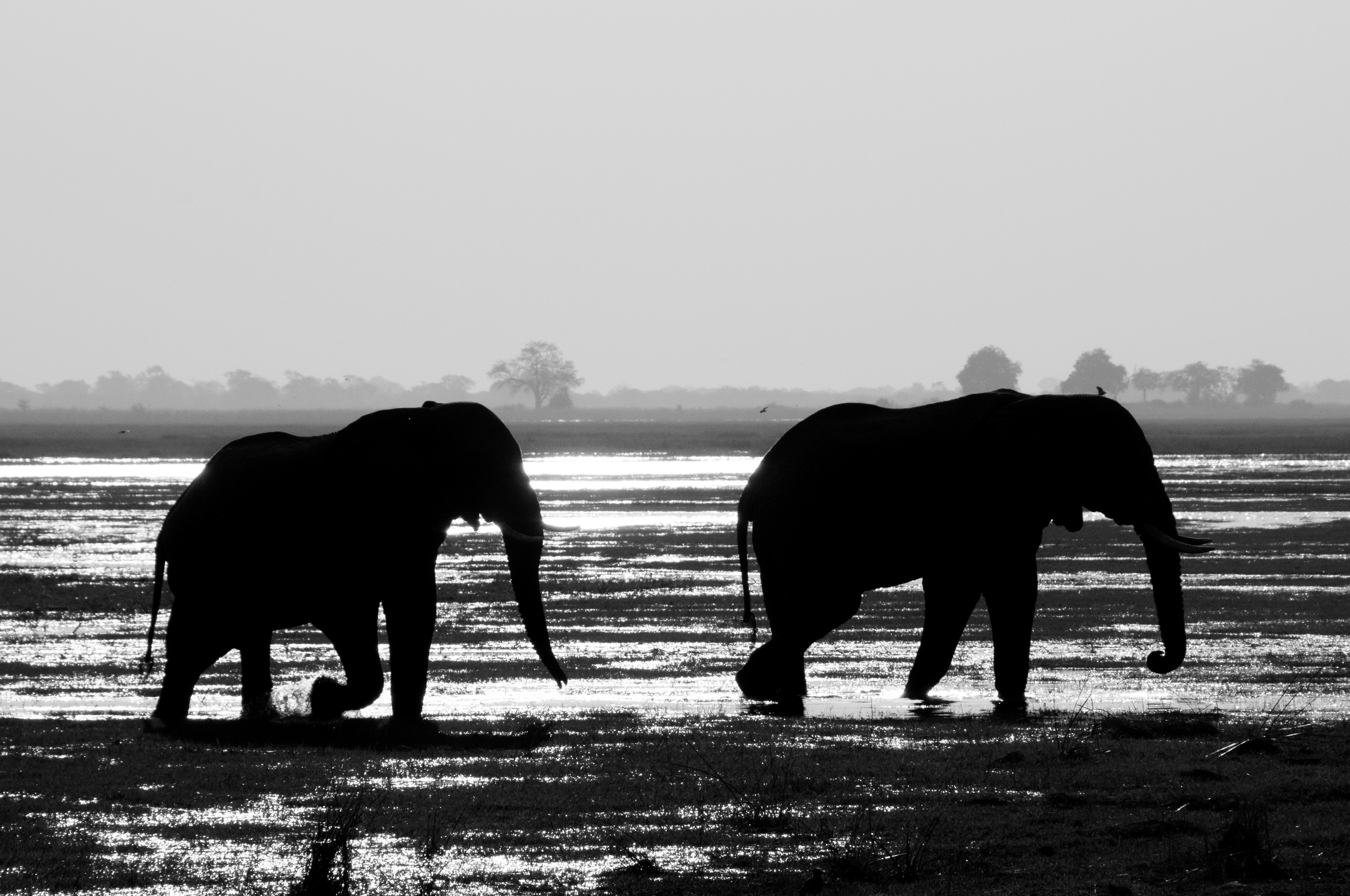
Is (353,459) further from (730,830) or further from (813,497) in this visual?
(730,830)

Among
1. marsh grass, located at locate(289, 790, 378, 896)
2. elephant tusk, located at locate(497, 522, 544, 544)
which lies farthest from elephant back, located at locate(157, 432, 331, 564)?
marsh grass, located at locate(289, 790, 378, 896)

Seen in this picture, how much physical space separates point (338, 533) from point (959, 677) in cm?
605

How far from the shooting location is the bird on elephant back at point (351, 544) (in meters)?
14.6

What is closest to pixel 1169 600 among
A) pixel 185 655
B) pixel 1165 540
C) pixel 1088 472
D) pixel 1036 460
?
pixel 1165 540

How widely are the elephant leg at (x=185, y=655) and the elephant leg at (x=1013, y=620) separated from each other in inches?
242

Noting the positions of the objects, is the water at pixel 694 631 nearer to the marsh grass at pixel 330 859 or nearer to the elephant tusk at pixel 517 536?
the elephant tusk at pixel 517 536

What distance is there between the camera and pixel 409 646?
14.5 m

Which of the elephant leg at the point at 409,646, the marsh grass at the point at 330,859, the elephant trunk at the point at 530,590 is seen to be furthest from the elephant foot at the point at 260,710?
the marsh grass at the point at 330,859

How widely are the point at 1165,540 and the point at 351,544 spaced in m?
6.33

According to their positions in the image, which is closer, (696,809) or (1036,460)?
(696,809)

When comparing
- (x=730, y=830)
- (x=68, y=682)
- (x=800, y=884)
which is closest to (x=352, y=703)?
(x=68, y=682)

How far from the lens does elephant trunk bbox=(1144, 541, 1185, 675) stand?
49.5ft

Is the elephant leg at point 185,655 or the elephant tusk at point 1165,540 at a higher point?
the elephant tusk at point 1165,540

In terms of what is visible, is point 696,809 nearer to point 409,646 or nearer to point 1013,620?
point 409,646
